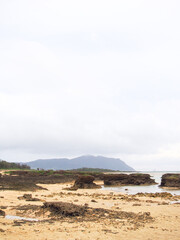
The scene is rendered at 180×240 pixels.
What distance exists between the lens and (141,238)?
8.38m

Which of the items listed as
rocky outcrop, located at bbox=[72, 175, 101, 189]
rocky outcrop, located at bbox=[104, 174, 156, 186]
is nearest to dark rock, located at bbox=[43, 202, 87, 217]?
rocky outcrop, located at bbox=[72, 175, 101, 189]

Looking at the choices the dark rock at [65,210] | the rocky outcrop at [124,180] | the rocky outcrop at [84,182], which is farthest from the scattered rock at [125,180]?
the dark rock at [65,210]

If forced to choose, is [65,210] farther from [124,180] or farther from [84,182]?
[124,180]

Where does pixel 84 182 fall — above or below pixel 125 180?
above

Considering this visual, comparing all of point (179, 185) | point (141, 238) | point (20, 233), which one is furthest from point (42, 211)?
point (179, 185)

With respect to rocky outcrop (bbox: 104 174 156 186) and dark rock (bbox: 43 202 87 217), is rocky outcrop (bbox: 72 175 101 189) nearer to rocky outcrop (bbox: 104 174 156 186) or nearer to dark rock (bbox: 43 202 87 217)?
rocky outcrop (bbox: 104 174 156 186)

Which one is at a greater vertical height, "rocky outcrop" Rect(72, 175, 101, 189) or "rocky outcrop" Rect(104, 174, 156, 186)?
"rocky outcrop" Rect(72, 175, 101, 189)

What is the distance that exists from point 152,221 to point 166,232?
1.59m

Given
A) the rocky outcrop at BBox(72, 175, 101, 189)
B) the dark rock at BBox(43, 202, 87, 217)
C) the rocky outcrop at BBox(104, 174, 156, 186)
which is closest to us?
the dark rock at BBox(43, 202, 87, 217)

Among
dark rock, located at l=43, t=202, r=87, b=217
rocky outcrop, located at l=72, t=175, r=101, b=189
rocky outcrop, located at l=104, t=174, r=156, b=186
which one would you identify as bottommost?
rocky outcrop, located at l=104, t=174, r=156, b=186

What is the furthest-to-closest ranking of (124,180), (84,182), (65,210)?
(124,180) < (84,182) < (65,210)

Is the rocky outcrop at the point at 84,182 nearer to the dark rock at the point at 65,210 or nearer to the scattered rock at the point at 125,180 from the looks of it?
the scattered rock at the point at 125,180

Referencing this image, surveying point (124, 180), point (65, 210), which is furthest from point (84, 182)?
point (65, 210)

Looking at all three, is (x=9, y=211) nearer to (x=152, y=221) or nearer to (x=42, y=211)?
(x=42, y=211)
